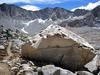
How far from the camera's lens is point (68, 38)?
10.5m

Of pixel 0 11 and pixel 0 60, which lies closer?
pixel 0 60

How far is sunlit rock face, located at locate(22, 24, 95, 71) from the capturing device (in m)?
10.5

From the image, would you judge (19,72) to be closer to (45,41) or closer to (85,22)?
(45,41)

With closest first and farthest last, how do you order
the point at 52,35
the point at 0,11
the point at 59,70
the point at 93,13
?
the point at 59,70, the point at 52,35, the point at 93,13, the point at 0,11

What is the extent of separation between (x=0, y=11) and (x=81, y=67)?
187338mm

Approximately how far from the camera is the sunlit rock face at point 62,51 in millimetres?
10547

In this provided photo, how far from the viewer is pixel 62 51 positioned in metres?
10.7

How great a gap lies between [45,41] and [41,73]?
4.51 feet

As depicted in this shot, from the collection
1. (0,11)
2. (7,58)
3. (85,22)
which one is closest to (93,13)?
(85,22)

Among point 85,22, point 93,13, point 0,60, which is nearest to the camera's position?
point 0,60

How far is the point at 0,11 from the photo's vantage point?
19500 cm

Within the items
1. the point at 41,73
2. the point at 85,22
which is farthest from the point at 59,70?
the point at 85,22

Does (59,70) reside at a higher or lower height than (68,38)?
lower

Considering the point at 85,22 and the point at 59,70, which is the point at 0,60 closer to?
the point at 59,70
